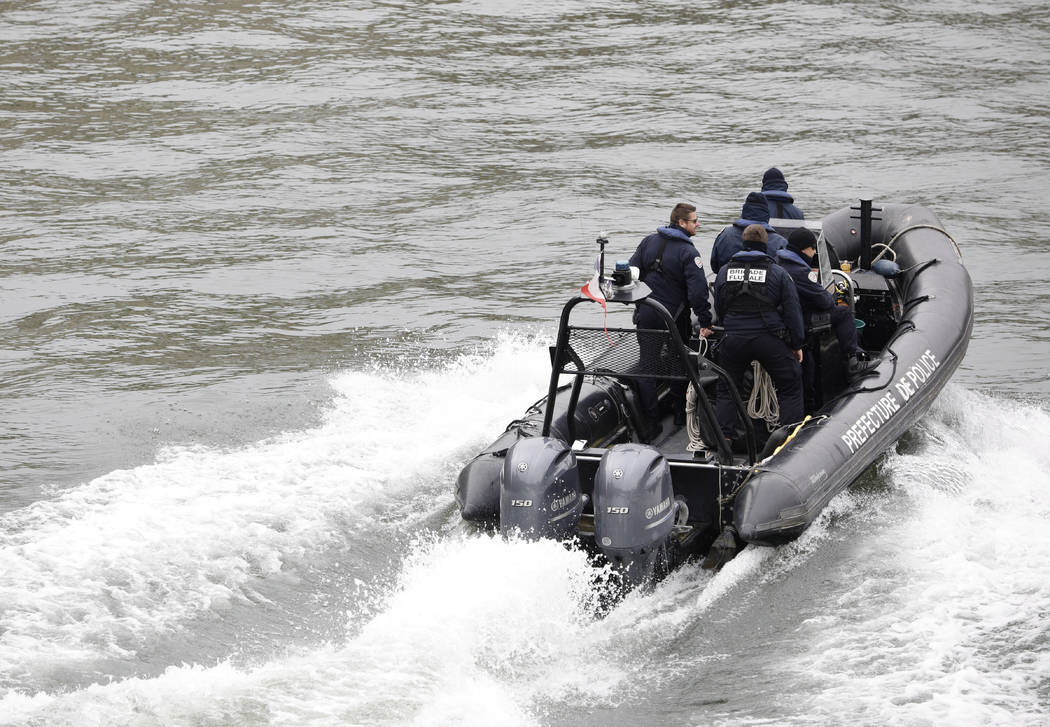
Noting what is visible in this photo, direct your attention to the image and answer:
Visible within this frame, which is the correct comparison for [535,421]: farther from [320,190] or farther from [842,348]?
[320,190]

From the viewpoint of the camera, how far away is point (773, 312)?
668 centimetres

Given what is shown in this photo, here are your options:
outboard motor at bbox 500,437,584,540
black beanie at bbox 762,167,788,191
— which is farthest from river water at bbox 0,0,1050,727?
black beanie at bbox 762,167,788,191

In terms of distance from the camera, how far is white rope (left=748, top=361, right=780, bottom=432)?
6922 millimetres

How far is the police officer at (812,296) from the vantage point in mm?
7027

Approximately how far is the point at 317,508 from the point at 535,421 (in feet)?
3.90

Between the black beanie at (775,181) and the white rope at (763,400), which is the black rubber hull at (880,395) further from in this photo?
the black beanie at (775,181)

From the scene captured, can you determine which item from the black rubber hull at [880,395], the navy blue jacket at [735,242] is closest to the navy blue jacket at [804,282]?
the navy blue jacket at [735,242]

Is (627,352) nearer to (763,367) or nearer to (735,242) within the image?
(763,367)

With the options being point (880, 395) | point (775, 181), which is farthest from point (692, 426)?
point (775, 181)

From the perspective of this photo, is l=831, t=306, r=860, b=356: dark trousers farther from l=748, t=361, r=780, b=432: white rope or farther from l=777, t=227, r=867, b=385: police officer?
l=748, t=361, r=780, b=432: white rope

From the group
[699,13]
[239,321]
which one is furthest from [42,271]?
[699,13]

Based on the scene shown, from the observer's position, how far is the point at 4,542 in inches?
268

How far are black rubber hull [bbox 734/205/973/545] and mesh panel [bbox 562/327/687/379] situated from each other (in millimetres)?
632

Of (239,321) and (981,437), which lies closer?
(981,437)
